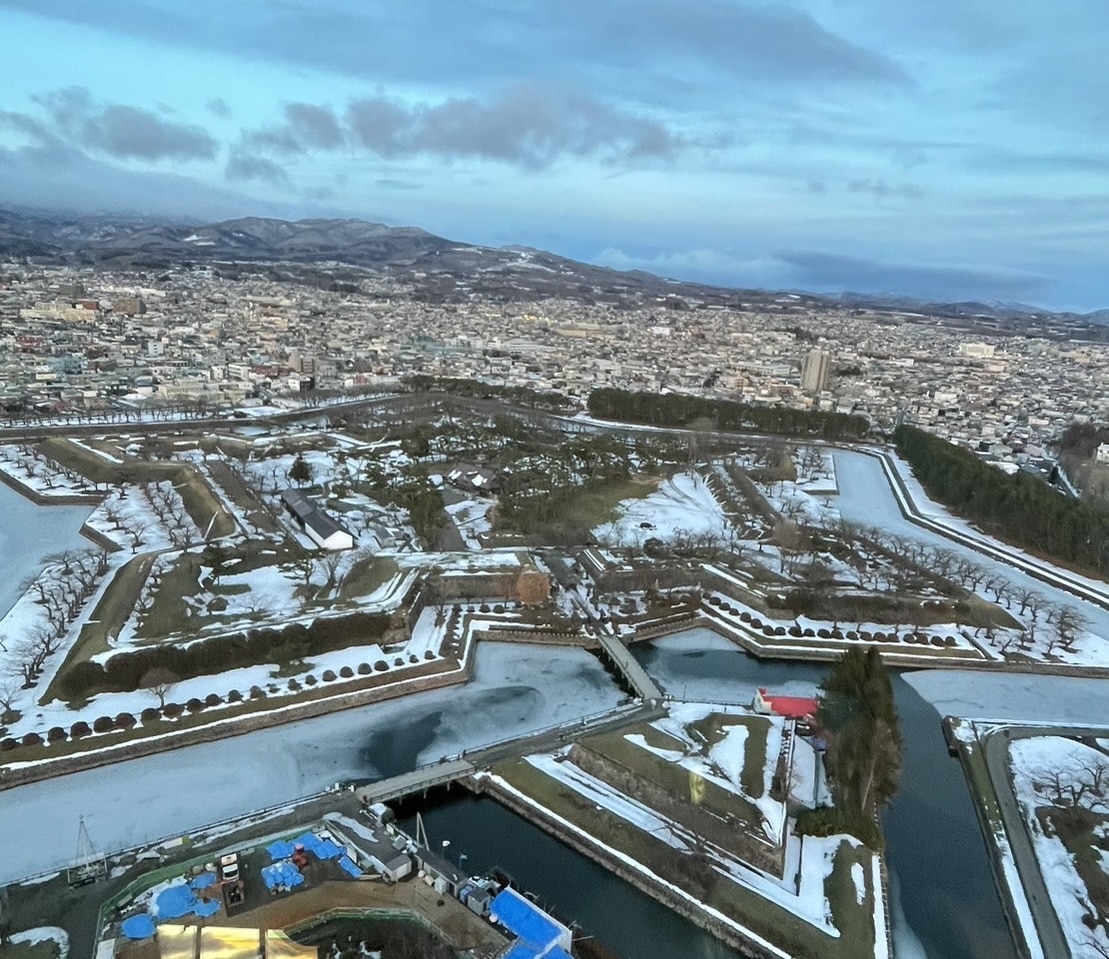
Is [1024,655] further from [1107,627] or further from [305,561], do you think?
[305,561]

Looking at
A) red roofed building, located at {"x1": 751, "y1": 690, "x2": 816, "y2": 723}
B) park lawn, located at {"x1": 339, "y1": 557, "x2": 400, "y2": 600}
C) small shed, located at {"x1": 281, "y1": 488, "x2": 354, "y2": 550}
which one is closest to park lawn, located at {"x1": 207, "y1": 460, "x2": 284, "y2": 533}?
small shed, located at {"x1": 281, "y1": 488, "x2": 354, "y2": 550}

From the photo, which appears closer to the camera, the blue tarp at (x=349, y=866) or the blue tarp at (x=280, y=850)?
the blue tarp at (x=349, y=866)

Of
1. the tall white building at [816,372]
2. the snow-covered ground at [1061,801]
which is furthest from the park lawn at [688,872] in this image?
the tall white building at [816,372]

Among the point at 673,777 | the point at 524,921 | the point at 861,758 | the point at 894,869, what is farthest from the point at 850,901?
the point at 524,921

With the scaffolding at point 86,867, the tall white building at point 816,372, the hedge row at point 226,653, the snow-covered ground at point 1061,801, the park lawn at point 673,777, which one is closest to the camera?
the scaffolding at point 86,867

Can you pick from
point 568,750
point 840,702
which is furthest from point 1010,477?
point 568,750

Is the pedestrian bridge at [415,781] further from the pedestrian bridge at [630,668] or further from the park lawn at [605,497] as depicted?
the park lawn at [605,497]

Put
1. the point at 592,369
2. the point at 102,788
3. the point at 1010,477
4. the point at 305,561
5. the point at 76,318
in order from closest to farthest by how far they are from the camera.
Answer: the point at 102,788 → the point at 305,561 → the point at 1010,477 → the point at 592,369 → the point at 76,318

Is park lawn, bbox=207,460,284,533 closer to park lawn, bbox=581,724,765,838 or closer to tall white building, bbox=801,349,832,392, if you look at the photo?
park lawn, bbox=581,724,765,838
